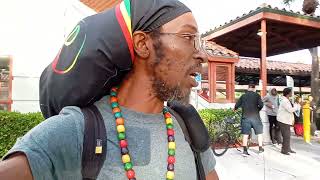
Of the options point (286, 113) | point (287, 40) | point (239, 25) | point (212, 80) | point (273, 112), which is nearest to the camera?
point (286, 113)

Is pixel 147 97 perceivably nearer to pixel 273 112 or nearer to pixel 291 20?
pixel 273 112

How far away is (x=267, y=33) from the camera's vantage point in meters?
14.4

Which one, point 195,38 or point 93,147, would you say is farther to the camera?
point 195,38

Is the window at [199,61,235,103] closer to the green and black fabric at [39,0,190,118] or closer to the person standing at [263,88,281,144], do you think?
the person standing at [263,88,281,144]

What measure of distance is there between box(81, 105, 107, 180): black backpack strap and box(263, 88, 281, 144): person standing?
34.1ft

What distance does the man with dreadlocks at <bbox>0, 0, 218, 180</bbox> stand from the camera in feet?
4.34

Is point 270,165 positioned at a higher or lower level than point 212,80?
lower

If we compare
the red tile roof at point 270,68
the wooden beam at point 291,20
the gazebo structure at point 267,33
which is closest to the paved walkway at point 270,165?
the gazebo structure at point 267,33

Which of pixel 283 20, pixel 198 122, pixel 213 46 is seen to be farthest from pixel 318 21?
pixel 198 122

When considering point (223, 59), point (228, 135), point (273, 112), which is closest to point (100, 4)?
point (228, 135)

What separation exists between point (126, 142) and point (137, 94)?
9.9 inches

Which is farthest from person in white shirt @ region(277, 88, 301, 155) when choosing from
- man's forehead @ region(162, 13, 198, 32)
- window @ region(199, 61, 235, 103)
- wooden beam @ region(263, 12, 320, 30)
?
man's forehead @ region(162, 13, 198, 32)

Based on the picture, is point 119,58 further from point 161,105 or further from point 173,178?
point 173,178

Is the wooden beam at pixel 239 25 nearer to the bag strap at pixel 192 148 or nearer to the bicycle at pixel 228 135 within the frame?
the bicycle at pixel 228 135
